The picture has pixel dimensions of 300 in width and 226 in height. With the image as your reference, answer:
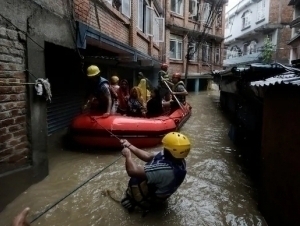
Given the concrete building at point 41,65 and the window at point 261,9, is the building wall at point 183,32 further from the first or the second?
the concrete building at point 41,65

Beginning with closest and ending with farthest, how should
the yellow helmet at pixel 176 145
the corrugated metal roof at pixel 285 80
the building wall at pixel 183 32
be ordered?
the corrugated metal roof at pixel 285 80
the yellow helmet at pixel 176 145
the building wall at pixel 183 32

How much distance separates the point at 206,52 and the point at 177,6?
5.91 meters

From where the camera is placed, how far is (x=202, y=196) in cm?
380

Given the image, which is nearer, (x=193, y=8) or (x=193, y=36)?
(x=193, y=36)

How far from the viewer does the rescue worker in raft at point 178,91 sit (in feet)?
26.1

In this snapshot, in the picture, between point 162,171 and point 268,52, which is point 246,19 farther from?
point 162,171

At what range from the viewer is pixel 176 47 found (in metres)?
19.2

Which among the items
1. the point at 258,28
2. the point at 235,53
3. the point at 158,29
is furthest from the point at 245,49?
the point at 158,29

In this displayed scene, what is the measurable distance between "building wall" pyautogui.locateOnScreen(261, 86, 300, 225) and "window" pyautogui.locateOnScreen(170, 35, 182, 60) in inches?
643

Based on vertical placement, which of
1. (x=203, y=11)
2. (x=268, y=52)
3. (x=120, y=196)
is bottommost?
(x=120, y=196)

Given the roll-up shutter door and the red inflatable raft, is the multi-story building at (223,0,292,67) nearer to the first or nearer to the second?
the roll-up shutter door

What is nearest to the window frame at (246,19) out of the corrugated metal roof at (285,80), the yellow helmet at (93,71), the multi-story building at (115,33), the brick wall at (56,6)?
the multi-story building at (115,33)

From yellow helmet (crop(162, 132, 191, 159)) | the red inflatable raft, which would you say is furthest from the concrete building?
yellow helmet (crop(162, 132, 191, 159))

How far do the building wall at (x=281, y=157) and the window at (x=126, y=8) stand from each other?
6.38m
